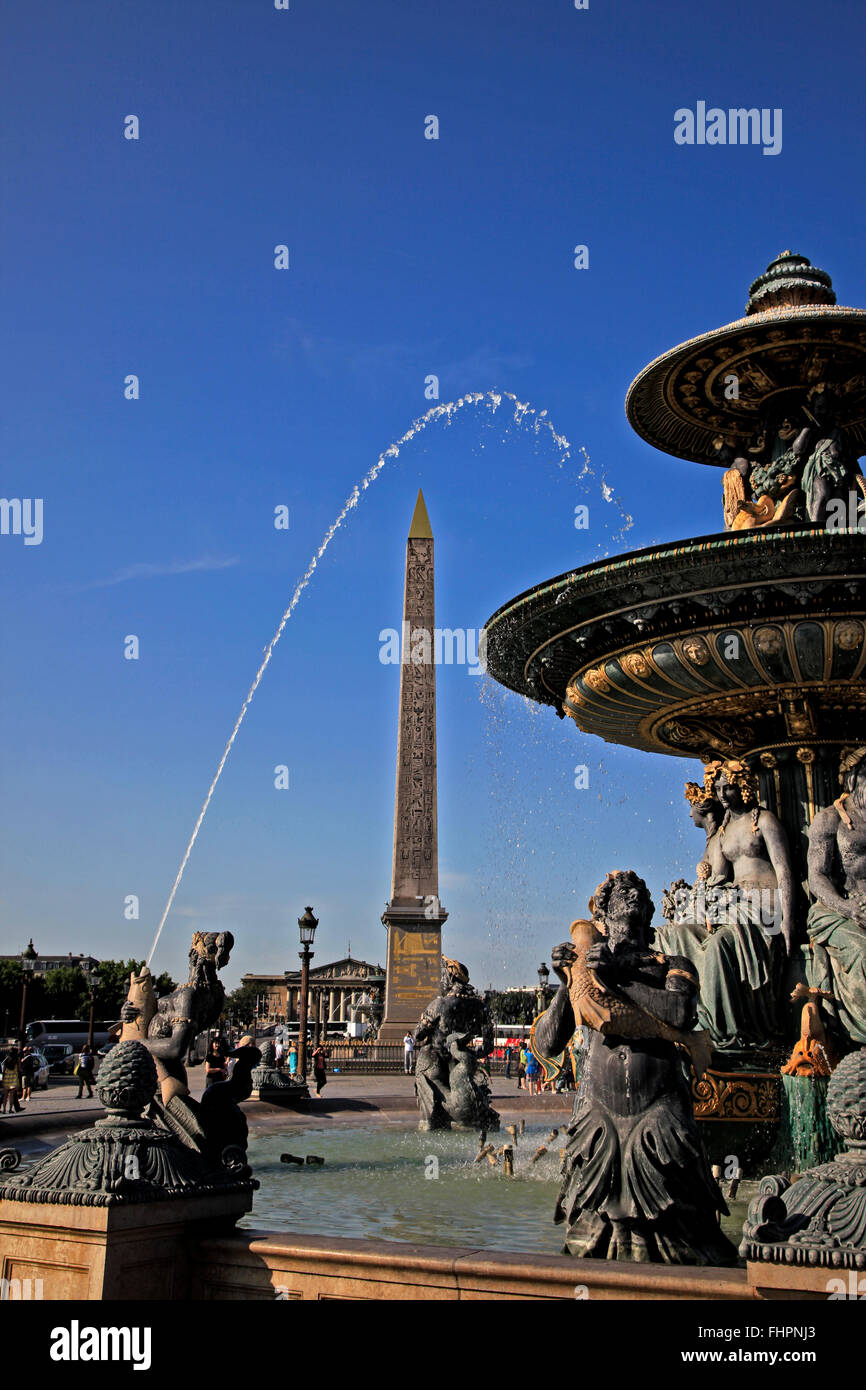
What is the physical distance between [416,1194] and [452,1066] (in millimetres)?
4400

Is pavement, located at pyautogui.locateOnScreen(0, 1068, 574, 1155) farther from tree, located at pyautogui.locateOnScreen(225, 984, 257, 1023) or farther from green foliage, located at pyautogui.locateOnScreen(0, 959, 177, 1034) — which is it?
tree, located at pyautogui.locateOnScreen(225, 984, 257, 1023)

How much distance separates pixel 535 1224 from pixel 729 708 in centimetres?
416

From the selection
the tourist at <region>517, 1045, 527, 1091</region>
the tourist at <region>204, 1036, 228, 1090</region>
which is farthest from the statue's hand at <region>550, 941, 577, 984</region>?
the tourist at <region>517, 1045, 527, 1091</region>

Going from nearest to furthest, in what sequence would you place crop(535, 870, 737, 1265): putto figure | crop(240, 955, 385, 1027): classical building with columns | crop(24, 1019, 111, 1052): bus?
1. crop(535, 870, 737, 1265): putto figure
2. crop(24, 1019, 111, 1052): bus
3. crop(240, 955, 385, 1027): classical building with columns

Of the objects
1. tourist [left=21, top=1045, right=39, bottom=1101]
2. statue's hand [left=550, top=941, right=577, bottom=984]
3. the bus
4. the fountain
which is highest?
the fountain

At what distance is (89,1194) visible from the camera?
13.2 ft

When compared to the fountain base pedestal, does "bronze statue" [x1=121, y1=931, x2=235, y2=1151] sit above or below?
above

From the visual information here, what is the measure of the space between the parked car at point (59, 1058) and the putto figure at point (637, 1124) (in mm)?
36888

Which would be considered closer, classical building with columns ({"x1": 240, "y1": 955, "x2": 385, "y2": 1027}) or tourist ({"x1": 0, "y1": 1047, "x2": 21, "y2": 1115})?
tourist ({"x1": 0, "y1": 1047, "x2": 21, "y2": 1115})

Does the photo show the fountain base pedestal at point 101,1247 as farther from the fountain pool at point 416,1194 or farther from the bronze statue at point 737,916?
the bronze statue at point 737,916

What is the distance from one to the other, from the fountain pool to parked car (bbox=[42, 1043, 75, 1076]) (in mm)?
30078

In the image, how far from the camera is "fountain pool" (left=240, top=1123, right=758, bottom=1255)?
247 inches

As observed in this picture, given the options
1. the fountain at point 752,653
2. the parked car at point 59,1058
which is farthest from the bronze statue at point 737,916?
the parked car at point 59,1058

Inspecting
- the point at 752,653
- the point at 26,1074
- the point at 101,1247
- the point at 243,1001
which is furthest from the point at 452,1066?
the point at 243,1001
